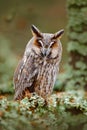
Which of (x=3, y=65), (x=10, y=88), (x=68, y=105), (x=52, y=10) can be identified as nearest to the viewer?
(x=68, y=105)

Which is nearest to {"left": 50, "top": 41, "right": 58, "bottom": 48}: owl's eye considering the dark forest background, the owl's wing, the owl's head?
the owl's head

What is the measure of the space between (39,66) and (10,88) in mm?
2089

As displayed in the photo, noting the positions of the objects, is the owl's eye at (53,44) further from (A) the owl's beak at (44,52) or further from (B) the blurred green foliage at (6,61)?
(B) the blurred green foliage at (6,61)

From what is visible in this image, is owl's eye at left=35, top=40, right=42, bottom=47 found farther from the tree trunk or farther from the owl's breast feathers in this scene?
the tree trunk

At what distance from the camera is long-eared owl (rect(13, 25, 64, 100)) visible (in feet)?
27.3

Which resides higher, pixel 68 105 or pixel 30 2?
pixel 30 2

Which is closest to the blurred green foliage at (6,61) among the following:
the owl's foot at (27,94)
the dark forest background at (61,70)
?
the dark forest background at (61,70)

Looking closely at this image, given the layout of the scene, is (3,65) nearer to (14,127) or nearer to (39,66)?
(39,66)

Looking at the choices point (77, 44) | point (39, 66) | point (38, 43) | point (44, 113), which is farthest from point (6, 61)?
point (44, 113)

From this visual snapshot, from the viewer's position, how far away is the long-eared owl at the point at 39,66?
8.33 metres

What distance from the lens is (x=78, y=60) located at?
37.1 feet

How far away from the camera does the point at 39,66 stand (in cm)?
848

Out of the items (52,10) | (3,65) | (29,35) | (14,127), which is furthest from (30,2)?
(14,127)


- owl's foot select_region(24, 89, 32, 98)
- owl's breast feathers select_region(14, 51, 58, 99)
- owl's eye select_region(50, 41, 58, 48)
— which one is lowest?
owl's foot select_region(24, 89, 32, 98)
